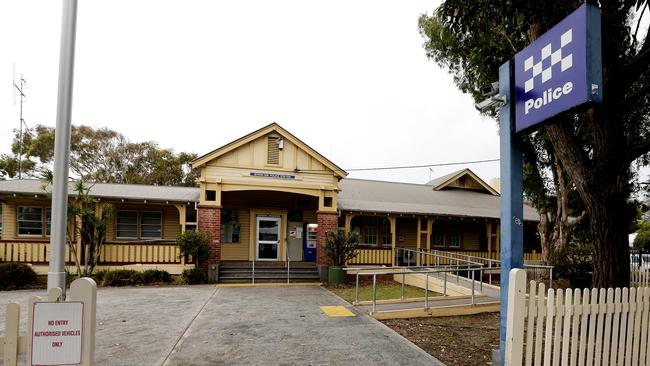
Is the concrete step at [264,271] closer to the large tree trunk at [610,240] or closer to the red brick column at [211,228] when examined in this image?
the red brick column at [211,228]

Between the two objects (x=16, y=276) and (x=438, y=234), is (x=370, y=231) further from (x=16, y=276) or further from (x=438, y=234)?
(x=16, y=276)

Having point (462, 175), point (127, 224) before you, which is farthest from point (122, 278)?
point (462, 175)

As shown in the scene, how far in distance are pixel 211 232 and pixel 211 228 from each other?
16 centimetres

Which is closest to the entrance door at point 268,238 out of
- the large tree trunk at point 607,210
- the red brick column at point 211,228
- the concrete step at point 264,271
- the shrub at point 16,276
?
the concrete step at point 264,271

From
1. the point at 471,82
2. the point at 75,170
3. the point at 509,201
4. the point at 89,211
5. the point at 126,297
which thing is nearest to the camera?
the point at 509,201

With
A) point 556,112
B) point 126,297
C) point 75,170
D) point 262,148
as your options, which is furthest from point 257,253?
point 75,170

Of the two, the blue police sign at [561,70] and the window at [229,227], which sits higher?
the blue police sign at [561,70]

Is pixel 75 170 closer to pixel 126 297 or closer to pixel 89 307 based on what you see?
pixel 126 297

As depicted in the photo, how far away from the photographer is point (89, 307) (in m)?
2.79

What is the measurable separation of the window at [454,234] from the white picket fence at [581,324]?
15542 mm

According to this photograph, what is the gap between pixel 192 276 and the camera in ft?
44.7

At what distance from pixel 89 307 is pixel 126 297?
9253 millimetres

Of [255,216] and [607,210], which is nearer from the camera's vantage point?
[607,210]

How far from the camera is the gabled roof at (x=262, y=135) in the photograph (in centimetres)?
1425
